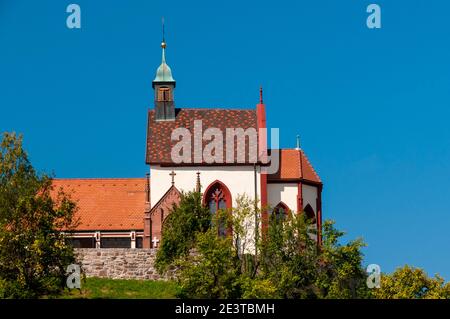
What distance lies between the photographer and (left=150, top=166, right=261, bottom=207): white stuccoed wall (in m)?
83.7

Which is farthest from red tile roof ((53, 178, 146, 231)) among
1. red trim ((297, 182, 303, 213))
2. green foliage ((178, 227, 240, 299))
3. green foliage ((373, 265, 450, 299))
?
green foliage ((373, 265, 450, 299))

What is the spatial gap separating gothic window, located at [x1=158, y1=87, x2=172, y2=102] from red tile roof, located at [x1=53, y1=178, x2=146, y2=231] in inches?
265

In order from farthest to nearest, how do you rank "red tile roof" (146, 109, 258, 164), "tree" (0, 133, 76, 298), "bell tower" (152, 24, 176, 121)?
"bell tower" (152, 24, 176, 121) → "red tile roof" (146, 109, 258, 164) → "tree" (0, 133, 76, 298)

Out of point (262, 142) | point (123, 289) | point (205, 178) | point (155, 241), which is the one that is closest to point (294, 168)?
point (262, 142)

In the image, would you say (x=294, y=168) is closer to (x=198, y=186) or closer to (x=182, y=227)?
(x=198, y=186)

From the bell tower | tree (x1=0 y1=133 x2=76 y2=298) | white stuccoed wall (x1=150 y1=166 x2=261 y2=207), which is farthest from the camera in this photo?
the bell tower

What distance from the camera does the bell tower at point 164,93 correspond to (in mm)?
88250

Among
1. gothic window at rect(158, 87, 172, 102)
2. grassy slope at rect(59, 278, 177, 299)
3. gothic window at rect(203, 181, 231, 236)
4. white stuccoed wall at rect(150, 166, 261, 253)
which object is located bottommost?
grassy slope at rect(59, 278, 177, 299)

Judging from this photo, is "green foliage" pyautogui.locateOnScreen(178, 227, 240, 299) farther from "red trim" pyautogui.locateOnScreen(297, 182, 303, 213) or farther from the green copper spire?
the green copper spire

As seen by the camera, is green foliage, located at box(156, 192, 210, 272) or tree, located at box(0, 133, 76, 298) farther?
green foliage, located at box(156, 192, 210, 272)

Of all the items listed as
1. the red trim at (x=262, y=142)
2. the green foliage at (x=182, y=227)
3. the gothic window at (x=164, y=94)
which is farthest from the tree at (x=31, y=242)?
the gothic window at (x=164, y=94)

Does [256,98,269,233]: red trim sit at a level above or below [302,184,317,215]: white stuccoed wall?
above
